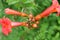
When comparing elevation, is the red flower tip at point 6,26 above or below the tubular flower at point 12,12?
below

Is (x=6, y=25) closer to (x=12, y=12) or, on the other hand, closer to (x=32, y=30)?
(x=12, y=12)

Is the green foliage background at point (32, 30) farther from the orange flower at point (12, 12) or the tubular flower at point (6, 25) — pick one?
the tubular flower at point (6, 25)

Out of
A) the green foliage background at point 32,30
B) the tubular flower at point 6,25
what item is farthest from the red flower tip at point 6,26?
the green foliage background at point 32,30

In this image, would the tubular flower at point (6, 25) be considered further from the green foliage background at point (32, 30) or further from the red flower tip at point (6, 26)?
the green foliage background at point (32, 30)

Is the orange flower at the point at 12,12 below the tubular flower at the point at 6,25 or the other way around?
the other way around

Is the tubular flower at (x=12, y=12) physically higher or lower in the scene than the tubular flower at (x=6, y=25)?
higher

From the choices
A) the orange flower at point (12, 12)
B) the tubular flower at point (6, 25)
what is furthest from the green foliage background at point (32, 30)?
the tubular flower at point (6, 25)

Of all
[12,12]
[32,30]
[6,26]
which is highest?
[12,12]

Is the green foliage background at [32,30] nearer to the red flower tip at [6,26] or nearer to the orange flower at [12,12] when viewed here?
the orange flower at [12,12]

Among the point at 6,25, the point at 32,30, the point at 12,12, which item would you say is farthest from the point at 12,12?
the point at 32,30

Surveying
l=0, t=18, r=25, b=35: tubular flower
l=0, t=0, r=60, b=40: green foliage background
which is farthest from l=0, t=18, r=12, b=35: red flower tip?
l=0, t=0, r=60, b=40: green foliage background
